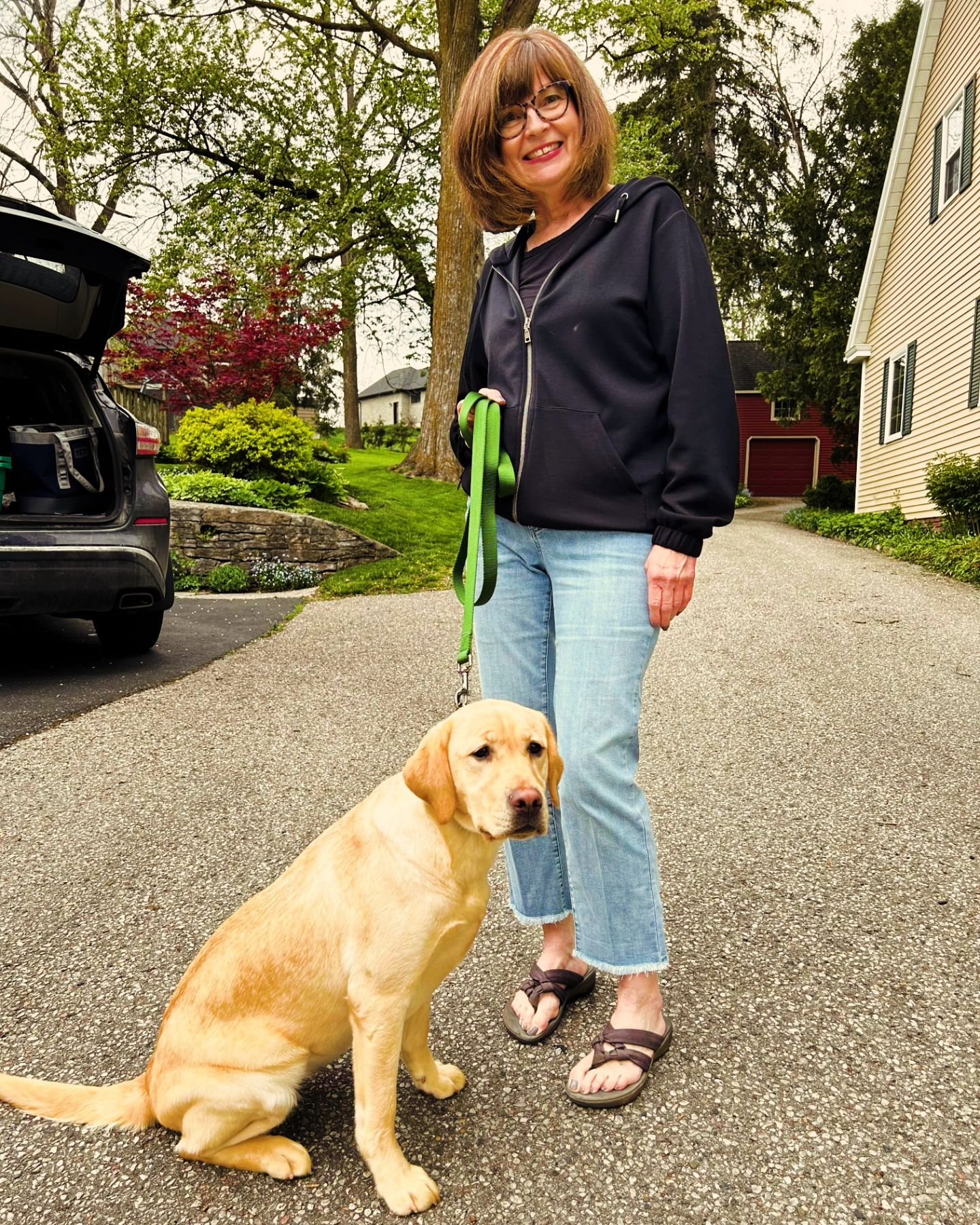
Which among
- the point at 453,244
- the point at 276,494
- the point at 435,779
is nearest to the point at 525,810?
the point at 435,779

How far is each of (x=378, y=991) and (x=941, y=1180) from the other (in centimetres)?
121

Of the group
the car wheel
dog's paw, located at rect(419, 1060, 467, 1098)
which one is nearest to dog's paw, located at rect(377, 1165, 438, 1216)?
dog's paw, located at rect(419, 1060, 467, 1098)

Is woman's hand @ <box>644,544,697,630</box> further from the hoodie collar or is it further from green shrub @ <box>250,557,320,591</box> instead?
green shrub @ <box>250,557,320,591</box>

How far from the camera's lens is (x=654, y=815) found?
3.88 metres

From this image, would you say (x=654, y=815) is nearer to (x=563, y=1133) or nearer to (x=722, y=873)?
(x=722, y=873)

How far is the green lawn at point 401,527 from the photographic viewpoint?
10016 millimetres

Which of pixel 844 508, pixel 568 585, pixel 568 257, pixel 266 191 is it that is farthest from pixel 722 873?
pixel 844 508

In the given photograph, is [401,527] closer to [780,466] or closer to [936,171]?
[936,171]

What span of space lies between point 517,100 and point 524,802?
1722 mm

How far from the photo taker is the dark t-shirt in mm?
2268

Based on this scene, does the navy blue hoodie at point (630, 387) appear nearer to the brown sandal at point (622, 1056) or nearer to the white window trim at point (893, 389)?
the brown sandal at point (622, 1056)

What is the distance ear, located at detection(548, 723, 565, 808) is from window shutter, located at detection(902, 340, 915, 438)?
1735 centimetres

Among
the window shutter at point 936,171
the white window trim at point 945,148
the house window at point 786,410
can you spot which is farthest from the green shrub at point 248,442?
the house window at point 786,410

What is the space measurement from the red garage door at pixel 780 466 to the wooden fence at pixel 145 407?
24.8 meters
